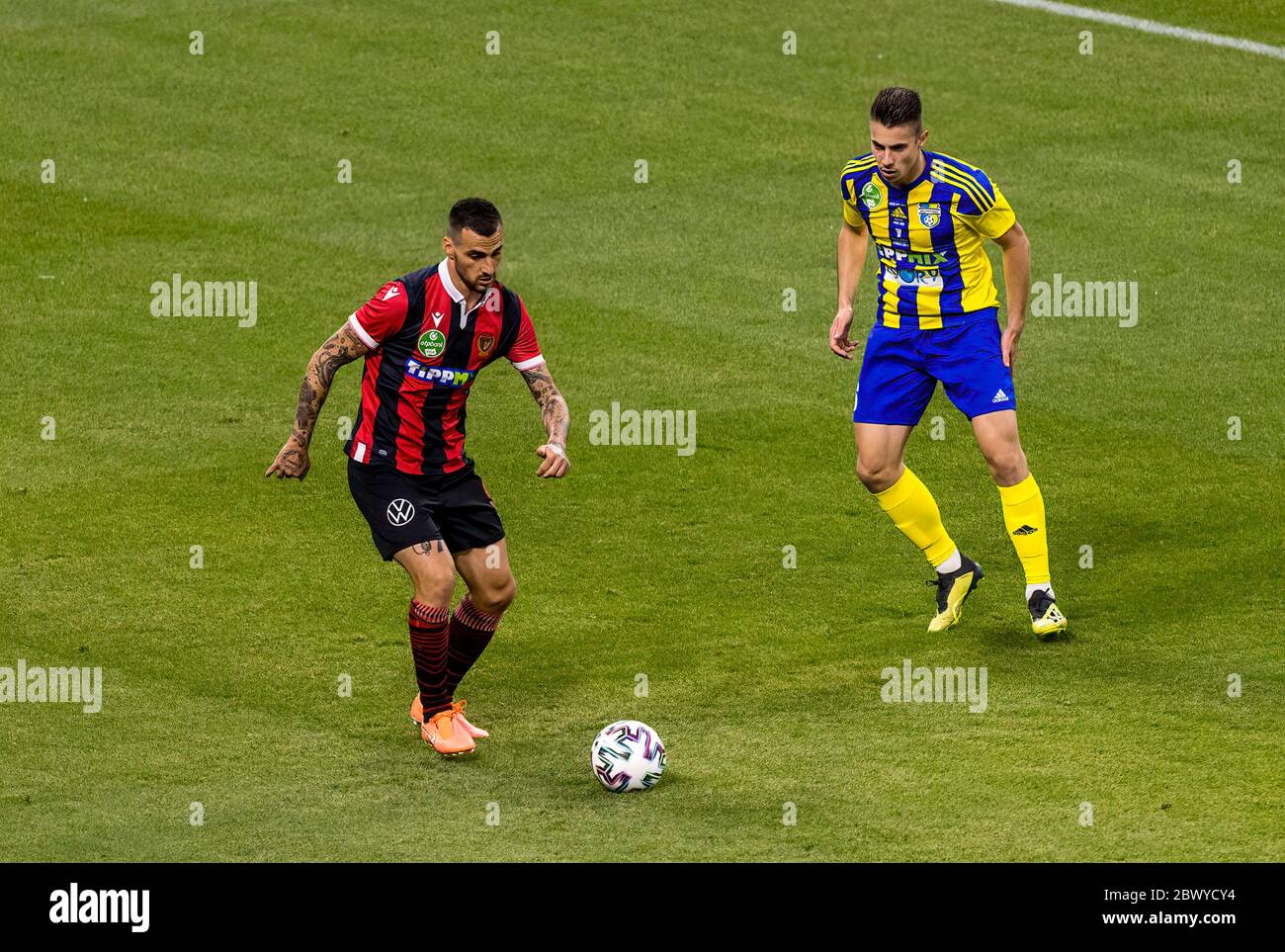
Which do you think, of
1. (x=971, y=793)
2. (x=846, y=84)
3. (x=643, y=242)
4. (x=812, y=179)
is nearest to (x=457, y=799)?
(x=971, y=793)

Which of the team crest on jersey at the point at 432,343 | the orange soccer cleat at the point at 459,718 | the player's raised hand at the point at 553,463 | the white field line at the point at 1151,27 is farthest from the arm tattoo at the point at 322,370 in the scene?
the white field line at the point at 1151,27

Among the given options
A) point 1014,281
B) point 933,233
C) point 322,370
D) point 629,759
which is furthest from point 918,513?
point 322,370

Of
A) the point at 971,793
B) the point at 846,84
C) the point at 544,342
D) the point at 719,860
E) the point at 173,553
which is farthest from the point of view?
the point at 846,84

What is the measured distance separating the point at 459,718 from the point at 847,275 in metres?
3.41

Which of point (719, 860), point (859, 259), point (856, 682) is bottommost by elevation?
point (719, 860)

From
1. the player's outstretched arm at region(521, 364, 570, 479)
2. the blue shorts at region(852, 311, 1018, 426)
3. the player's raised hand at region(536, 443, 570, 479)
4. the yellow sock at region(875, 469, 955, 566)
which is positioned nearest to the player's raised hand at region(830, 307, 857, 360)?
the blue shorts at region(852, 311, 1018, 426)

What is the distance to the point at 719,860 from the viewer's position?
8.34 m

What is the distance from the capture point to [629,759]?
905cm

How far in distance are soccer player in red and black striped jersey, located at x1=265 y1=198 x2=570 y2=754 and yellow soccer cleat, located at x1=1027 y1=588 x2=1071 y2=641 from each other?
283 centimetres

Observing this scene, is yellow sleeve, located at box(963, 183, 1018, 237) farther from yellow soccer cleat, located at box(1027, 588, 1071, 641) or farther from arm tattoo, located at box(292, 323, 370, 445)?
arm tattoo, located at box(292, 323, 370, 445)

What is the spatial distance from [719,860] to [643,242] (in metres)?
9.70

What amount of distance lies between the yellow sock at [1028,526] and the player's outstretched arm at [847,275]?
1.21 meters

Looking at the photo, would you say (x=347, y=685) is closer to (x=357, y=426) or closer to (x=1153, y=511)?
(x=357, y=426)

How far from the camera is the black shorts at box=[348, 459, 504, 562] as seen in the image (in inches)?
376
